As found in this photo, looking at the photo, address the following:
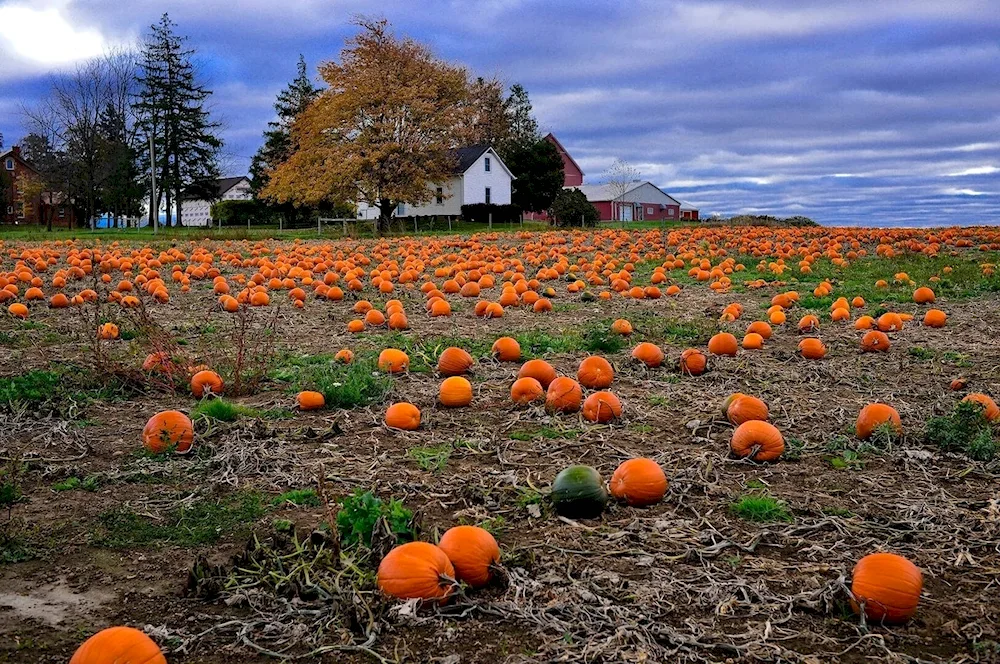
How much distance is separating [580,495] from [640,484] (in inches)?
15.2

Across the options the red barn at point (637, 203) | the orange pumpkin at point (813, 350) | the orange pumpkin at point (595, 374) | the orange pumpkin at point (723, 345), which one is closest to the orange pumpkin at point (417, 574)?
the orange pumpkin at point (595, 374)

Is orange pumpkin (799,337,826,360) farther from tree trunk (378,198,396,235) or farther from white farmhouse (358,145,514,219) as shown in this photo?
white farmhouse (358,145,514,219)

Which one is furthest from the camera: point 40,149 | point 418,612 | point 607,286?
point 40,149

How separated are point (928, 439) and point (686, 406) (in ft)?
5.66

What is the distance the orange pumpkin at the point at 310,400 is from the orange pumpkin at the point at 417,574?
3.25 meters

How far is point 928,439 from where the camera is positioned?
5930 mm

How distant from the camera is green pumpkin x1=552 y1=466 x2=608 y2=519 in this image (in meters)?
4.66

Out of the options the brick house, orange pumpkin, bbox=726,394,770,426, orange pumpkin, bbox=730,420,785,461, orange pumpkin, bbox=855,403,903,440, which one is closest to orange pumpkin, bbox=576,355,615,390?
orange pumpkin, bbox=726,394,770,426

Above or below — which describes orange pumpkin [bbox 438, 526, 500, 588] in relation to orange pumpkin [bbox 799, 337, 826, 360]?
below

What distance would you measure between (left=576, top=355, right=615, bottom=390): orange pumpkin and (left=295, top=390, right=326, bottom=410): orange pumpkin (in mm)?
2142

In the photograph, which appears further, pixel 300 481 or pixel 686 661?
pixel 300 481

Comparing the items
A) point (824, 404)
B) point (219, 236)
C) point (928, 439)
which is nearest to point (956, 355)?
point (824, 404)

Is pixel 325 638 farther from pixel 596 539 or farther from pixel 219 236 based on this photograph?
pixel 219 236

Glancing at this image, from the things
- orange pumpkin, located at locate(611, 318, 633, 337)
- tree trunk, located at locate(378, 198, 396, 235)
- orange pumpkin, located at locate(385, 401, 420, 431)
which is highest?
tree trunk, located at locate(378, 198, 396, 235)
